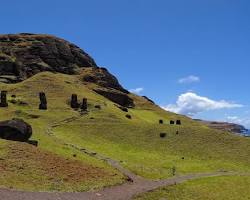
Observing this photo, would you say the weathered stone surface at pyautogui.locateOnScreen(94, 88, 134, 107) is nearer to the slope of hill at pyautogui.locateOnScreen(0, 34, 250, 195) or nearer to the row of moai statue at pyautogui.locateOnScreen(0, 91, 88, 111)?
the slope of hill at pyautogui.locateOnScreen(0, 34, 250, 195)

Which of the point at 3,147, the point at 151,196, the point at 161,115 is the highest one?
the point at 161,115

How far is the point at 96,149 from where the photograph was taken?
232 feet

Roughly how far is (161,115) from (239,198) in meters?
121

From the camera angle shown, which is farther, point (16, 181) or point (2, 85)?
point (2, 85)

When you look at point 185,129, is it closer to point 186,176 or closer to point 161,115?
point 186,176

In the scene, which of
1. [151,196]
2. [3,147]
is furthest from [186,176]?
[3,147]

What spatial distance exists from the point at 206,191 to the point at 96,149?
27451mm

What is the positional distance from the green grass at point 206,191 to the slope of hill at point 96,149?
16.1ft

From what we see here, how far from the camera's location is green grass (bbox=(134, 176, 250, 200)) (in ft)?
142

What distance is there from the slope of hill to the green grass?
4.91 meters

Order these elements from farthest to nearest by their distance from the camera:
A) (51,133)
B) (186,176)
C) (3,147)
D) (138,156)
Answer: (51,133) < (138,156) < (186,176) < (3,147)

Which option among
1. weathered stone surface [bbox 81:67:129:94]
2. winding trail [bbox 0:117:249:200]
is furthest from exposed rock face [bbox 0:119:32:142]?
weathered stone surface [bbox 81:67:129:94]

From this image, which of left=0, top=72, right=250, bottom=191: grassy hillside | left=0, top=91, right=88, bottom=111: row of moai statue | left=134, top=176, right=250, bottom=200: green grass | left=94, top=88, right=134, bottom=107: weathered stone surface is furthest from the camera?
left=94, top=88, right=134, bottom=107: weathered stone surface

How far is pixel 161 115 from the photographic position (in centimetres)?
16600
